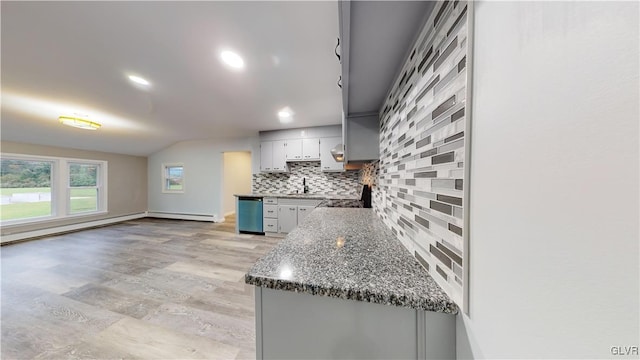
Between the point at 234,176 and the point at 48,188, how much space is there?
3761mm

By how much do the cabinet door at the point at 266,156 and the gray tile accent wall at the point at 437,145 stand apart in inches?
143

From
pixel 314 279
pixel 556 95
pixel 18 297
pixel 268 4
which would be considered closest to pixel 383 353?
pixel 314 279

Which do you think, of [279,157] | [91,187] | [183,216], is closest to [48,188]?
[91,187]

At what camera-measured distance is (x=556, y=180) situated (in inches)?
10.5

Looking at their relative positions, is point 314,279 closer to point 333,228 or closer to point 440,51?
point 333,228

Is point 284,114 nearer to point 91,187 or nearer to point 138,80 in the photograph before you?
point 138,80

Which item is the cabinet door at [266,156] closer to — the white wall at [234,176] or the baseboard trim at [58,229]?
the white wall at [234,176]

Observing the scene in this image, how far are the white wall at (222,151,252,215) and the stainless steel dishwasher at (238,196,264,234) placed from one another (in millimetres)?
2136

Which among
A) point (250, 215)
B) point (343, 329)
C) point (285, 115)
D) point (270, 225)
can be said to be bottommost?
point (270, 225)

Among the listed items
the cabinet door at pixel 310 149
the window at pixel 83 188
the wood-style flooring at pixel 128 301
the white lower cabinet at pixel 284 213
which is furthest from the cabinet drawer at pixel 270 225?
the window at pixel 83 188

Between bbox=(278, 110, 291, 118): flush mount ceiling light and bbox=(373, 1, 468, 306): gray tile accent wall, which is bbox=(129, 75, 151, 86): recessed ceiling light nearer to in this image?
bbox=(278, 110, 291, 118): flush mount ceiling light

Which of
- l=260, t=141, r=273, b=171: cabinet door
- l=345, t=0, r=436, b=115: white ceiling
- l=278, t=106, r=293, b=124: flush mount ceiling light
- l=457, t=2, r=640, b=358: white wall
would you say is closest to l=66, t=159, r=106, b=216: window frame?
l=260, t=141, r=273, b=171: cabinet door

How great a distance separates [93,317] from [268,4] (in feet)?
9.13

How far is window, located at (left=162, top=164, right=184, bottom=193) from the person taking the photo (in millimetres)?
5437
